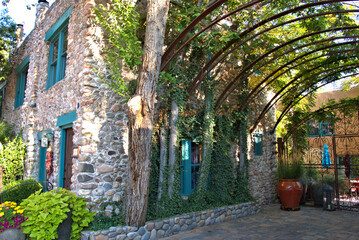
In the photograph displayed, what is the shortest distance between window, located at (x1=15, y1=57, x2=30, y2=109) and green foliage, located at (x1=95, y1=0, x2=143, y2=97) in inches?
253

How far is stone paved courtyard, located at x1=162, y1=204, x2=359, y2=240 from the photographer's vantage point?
5543mm

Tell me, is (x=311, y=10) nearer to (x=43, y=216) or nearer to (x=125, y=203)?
(x=125, y=203)

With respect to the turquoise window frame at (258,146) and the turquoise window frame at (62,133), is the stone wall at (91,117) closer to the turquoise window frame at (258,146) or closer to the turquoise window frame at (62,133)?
the turquoise window frame at (62,133)

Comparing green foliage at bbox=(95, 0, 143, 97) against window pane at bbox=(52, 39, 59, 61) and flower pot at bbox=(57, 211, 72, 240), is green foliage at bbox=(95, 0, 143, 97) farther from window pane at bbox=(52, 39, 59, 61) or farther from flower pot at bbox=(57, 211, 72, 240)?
window pane at bbox=(52, 39, 59, 61)

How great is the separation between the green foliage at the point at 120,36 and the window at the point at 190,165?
2400 millimetres

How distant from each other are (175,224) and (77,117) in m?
2.92

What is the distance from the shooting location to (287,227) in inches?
246

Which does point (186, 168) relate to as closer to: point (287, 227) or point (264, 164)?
point (287, 227)

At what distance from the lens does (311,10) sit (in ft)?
20.4

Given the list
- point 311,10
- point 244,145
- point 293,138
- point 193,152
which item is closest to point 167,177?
point 193,152

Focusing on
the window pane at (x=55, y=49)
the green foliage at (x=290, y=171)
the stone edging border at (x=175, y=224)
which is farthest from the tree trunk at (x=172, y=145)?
the window pane at (x=55, y=49)

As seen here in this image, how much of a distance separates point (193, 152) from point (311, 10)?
4.28m

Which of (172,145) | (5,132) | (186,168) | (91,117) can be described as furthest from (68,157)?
(5,132)

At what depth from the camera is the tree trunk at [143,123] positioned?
4887 mm
